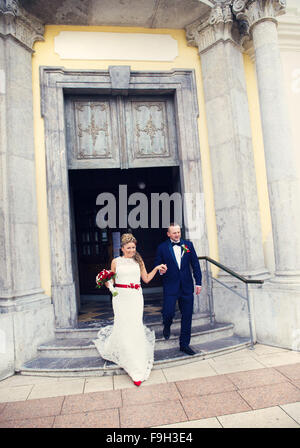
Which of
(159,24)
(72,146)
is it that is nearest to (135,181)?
(72,146)

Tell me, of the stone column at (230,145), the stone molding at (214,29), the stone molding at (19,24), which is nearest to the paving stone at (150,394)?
the stone column at (230,145)

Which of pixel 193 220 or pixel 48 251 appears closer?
pixel 48 251

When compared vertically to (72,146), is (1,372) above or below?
below

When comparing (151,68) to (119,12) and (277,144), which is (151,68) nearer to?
(119,12)

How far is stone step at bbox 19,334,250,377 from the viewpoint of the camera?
3779 millimetres

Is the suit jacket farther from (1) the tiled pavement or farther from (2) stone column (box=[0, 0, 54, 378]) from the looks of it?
(2) stone column (box=[0, 0, 54, 378])

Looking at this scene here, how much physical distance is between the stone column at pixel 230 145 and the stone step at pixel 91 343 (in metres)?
1.02

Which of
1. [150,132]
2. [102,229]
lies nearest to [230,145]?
[150,132]

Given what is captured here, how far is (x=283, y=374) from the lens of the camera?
3490mm

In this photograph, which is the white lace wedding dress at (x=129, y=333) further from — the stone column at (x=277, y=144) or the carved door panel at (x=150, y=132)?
the carved door panel at (x=150, y=132)

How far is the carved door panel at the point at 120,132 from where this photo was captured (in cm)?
543

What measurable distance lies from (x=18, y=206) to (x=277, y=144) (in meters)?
3.91
